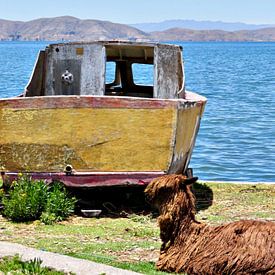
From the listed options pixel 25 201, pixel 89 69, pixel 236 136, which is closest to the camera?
pixel 25 201

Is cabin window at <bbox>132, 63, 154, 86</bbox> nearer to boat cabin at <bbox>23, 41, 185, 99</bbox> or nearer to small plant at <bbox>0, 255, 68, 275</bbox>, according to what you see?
boat cabin at <bbox>23, 41, 185, 99</bbox>

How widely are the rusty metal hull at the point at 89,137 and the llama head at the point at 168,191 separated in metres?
3.43

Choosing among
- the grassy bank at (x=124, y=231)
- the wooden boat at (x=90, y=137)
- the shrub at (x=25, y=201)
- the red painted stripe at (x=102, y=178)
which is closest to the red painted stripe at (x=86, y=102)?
the wooden boat at (x=90, y=137)

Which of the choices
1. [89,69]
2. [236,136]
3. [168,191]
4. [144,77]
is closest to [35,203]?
[89,69]

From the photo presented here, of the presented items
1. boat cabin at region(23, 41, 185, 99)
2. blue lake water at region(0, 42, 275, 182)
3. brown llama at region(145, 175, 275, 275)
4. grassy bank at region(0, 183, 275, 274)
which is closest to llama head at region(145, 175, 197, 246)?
brown llama at region(145, 175, 275, 275)

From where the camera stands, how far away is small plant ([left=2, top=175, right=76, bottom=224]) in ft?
34.1

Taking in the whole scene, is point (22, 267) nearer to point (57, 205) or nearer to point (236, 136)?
point (57, 205)

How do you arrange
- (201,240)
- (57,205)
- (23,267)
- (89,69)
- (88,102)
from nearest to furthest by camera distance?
(23,267), (201,240), (57,205), (88,102), (89,69)

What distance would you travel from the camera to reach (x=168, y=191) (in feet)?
24.0

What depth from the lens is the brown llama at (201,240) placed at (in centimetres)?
682

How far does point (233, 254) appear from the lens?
693cm

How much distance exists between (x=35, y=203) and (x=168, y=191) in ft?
11.5

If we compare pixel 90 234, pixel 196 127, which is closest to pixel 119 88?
pixel 196 127

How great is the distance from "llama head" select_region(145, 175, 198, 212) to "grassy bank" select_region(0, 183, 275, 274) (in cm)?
65
